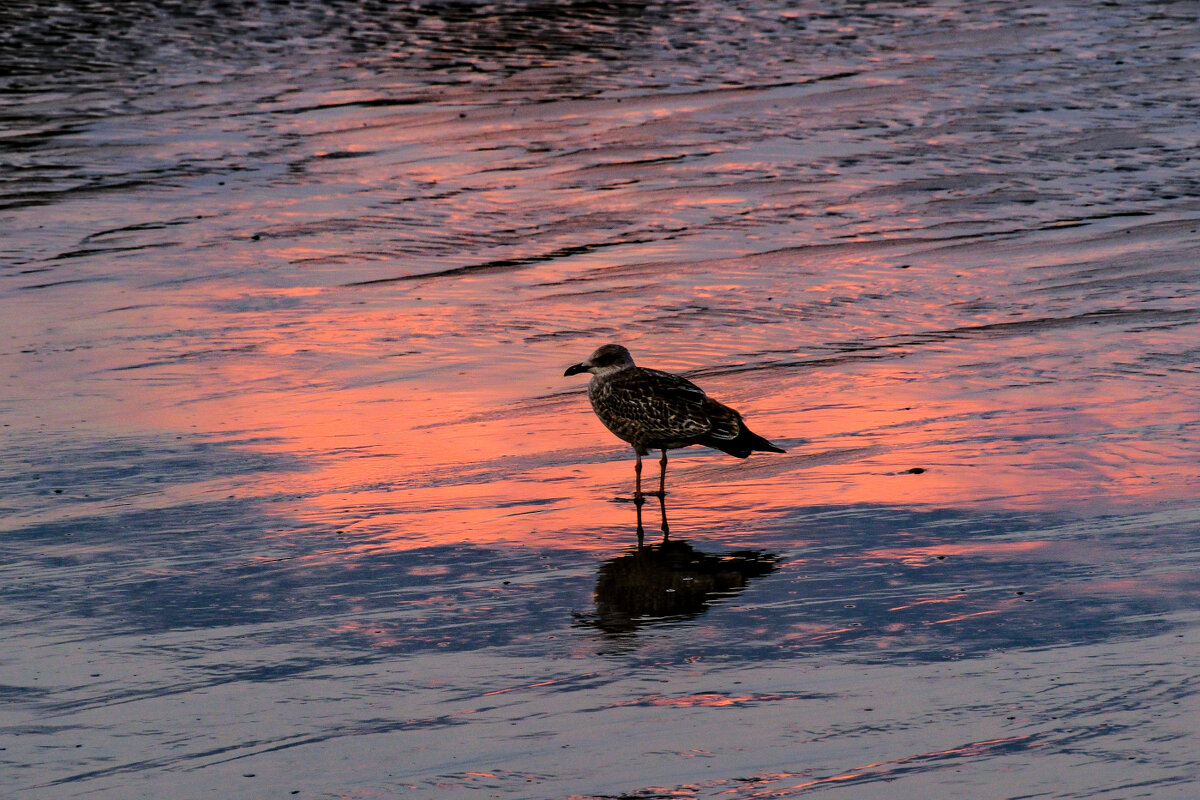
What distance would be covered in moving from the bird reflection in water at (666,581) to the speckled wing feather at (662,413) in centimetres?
82

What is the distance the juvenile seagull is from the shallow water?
0.28 m

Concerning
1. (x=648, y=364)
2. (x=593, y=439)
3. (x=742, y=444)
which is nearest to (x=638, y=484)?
(x=742, y=444)

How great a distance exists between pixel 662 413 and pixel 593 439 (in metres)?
Answer: 1.19

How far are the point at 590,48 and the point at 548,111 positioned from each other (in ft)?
14.4

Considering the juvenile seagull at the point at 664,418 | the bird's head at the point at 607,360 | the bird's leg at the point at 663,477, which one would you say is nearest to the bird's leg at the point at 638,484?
the juvenile seagull at the point at 664,418

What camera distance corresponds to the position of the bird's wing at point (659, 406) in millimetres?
8852

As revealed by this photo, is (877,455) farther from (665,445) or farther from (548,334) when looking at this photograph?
(548,334)

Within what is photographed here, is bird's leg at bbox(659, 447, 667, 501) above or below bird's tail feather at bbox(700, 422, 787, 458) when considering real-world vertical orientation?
below

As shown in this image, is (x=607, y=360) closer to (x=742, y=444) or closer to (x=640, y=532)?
(x=742, y=444)

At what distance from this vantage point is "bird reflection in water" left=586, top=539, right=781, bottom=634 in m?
7.26

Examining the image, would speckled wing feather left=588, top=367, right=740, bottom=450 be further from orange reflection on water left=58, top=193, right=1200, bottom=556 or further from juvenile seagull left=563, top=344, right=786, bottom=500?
orange reflection on water left=58, top=193, right=1200, bottom=556

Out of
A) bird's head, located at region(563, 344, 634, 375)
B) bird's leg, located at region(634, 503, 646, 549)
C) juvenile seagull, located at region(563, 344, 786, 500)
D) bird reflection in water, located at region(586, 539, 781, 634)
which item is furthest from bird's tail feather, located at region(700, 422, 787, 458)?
bird reflection in water, located at region(586, 539, 781, 634)

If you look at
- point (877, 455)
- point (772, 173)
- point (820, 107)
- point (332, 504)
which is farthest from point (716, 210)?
point (332, 504)

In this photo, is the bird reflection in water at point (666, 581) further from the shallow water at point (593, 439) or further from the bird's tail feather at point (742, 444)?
the bird's tail feather at point (742, 444)
